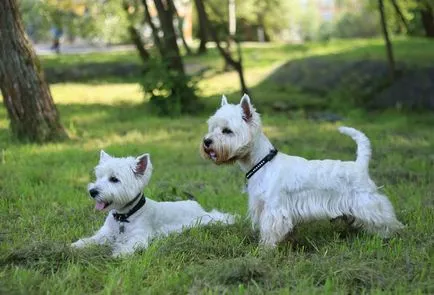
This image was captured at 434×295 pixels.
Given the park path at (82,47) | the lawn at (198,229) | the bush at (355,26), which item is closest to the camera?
the lawn at (198,229)

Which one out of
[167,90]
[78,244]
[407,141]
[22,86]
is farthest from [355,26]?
[78,244]

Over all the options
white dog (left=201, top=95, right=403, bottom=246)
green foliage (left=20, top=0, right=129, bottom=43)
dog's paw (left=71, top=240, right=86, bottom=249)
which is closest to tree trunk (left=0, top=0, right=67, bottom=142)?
dog's paw (left=71, top=240, right=86, bottom=249)

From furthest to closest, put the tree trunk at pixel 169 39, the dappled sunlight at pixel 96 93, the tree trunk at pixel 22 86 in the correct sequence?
the dappled sunlight at pixel 96 93 < the tree trunk at pixel 169 39 < the tree trunk at pixel 22 86

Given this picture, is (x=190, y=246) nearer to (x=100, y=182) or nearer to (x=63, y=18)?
(x=100, y=182)

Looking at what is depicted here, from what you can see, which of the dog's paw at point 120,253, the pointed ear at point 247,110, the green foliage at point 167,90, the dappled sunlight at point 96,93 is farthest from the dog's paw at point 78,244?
the dappled sunlight at point 96,93

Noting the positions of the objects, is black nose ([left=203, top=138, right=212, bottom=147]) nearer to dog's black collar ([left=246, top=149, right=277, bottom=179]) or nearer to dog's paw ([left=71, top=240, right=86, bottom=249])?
dog's black collar ([left=246, top=149, right=277, bottom=179])

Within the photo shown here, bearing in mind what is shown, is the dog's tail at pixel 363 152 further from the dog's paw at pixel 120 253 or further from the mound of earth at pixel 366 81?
the mound of earth at pixel 366 81

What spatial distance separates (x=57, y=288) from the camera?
4453mm

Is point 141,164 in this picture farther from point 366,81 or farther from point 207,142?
point 366,81

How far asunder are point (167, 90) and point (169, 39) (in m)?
1.67

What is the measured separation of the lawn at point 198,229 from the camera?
465cm

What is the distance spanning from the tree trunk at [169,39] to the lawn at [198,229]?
152 centimetres

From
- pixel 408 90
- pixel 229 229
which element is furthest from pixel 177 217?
pixel 408 90

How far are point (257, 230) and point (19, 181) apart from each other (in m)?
3.89
